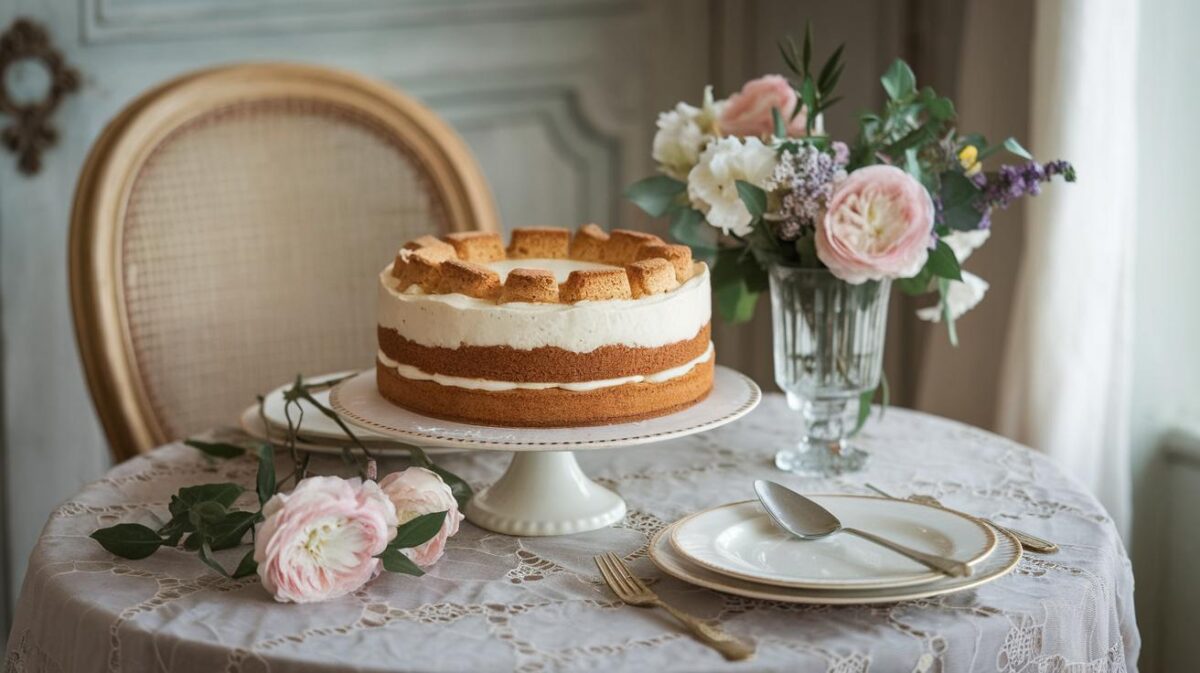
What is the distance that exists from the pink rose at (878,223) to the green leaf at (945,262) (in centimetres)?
7

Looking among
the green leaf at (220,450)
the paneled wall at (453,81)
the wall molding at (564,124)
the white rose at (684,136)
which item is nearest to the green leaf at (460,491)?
the green leaf at (220,450)

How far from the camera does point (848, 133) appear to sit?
265 cm

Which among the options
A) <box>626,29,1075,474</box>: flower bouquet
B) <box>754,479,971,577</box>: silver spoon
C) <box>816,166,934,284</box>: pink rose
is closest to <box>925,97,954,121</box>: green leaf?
<box>626,29,1075,474</box>: flower bouquet

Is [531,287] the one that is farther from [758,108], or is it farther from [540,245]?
[758,108]

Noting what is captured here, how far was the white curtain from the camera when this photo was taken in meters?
1.86

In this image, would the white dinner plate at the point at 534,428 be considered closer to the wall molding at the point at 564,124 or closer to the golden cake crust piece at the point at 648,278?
the golden cake crust piece at the point at 648,278

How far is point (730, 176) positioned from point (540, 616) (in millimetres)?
537

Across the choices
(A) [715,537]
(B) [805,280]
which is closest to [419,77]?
(B) [805,280]

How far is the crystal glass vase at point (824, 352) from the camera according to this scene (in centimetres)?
136

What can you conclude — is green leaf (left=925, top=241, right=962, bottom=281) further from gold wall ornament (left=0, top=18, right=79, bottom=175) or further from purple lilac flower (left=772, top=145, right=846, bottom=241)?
gold wall ornament (left=0, top=18, right=79, bottom=175)

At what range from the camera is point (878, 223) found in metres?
1.24

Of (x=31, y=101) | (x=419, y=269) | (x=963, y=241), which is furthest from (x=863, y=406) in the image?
(x=31, y=101)

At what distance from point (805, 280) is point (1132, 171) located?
796 mm

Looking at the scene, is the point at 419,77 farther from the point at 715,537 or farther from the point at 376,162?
the point at 715,537
